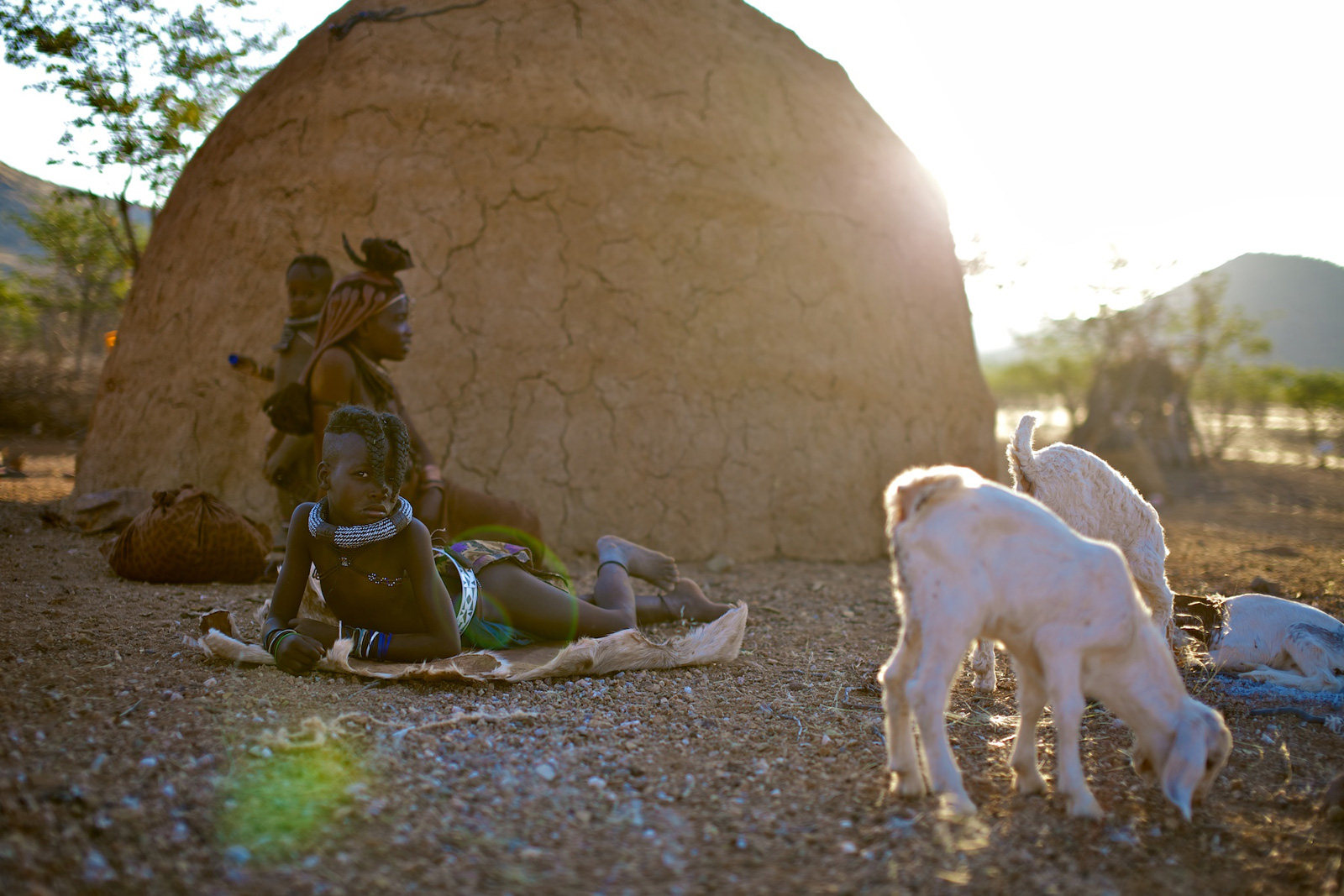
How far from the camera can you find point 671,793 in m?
2.19

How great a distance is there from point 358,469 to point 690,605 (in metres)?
1.74

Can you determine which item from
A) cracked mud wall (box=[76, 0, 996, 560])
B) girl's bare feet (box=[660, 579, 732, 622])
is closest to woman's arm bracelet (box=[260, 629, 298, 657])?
girl's bare feet (box=[660, 579, 732, 622])

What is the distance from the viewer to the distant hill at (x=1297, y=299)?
87938mm

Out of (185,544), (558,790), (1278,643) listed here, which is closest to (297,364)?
(185,544)

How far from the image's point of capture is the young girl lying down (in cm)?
274

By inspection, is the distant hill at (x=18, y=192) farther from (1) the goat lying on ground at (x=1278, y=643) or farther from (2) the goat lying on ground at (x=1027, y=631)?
(1) the goat lying on ground at (x=1278, y=643)

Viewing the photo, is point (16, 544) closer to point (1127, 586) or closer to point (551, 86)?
point (551, 86)

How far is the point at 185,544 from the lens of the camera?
420 centimetres

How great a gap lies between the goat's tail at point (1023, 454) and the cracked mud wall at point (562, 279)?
2.70 meters

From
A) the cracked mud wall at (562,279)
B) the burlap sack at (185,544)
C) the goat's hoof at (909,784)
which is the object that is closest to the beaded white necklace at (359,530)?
the goat's hoof at (909,784)

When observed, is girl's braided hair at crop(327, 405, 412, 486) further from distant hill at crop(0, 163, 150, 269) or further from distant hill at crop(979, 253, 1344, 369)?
distant hill at crop(979, 253, 1344, 369)

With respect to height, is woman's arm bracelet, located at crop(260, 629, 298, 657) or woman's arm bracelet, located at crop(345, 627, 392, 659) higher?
woman's arm bracelet, located at crop(260, 629, 298, 657)

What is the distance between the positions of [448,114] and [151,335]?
2.56m

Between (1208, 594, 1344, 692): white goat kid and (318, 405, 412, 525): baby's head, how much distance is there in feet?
10.9
